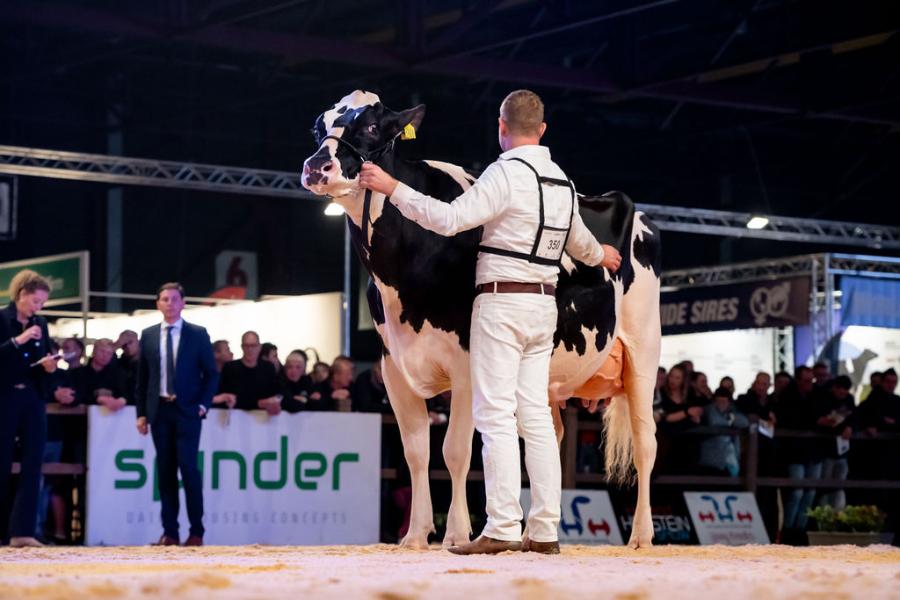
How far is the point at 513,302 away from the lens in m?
6.62

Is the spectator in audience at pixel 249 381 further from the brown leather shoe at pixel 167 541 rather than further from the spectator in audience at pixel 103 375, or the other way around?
→ the brown leather shoe at pixel 167 541

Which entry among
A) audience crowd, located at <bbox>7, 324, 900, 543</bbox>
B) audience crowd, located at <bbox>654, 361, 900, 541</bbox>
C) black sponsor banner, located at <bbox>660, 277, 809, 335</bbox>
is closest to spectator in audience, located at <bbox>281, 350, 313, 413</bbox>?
audience crowd, located at <bbox>7, 324, 900, 543</bbox>

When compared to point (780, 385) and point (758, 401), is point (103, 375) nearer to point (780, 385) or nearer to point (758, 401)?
point (758, 401)

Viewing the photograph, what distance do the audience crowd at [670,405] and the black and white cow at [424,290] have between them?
14.3ft

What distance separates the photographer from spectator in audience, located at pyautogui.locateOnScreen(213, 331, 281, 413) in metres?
12.6

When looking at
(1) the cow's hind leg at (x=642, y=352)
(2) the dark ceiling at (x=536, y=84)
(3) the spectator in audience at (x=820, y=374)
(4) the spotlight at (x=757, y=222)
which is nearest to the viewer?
(1) the cow's hind leg at (x=642, y=352)

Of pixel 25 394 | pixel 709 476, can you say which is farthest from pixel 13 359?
pixel 709 476

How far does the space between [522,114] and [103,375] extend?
21.8ft

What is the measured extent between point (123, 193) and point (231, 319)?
8106 millimetres

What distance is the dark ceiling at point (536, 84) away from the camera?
55.5ft

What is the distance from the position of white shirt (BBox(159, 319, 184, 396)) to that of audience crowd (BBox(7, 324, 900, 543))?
43.6 inches

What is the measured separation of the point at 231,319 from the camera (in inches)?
736

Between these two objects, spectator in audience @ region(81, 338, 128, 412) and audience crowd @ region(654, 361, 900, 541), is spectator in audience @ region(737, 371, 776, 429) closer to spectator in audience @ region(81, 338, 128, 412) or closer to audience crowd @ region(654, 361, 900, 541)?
audience crowd @ region(654, 361, 900, 541)

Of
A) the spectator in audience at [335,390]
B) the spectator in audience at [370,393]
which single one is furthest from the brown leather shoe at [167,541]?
the spectator in audience at [370,393]
